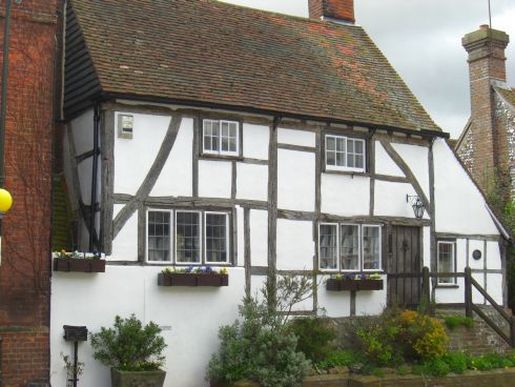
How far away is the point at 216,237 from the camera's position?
15.4 m

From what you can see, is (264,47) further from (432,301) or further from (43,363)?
(43,363)

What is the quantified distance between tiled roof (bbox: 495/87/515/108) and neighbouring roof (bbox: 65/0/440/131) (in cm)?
578

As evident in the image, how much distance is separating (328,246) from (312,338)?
2.60 meters

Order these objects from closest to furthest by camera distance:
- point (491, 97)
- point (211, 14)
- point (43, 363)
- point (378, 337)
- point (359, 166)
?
1. point (43, 363)
2. point (378, 337)
3. point (359, 166)
4. point (211, 14)
5. point (491, 97)

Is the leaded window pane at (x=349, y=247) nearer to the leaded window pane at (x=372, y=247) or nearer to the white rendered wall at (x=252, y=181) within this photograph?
the leaded window pane at (x=372, y=247)

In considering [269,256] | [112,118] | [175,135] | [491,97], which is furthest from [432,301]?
[491,97]

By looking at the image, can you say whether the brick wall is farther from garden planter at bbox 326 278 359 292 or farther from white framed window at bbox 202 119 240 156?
white framed window at bbox 202 119 240 156

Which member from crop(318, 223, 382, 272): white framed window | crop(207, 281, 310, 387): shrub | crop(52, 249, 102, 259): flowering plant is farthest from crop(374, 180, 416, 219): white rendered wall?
crop(52, 249, 102, 259): flowering plant

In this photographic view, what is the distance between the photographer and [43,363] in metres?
12.8

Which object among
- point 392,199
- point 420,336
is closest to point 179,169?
point 392,199

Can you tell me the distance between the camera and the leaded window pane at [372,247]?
57.2ft

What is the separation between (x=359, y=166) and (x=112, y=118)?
599cm

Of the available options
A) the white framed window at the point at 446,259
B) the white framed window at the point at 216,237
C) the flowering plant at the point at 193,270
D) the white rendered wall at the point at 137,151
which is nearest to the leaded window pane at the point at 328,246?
the white framed window at the point at 216,237

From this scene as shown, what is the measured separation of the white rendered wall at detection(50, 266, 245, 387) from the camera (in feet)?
43.5
